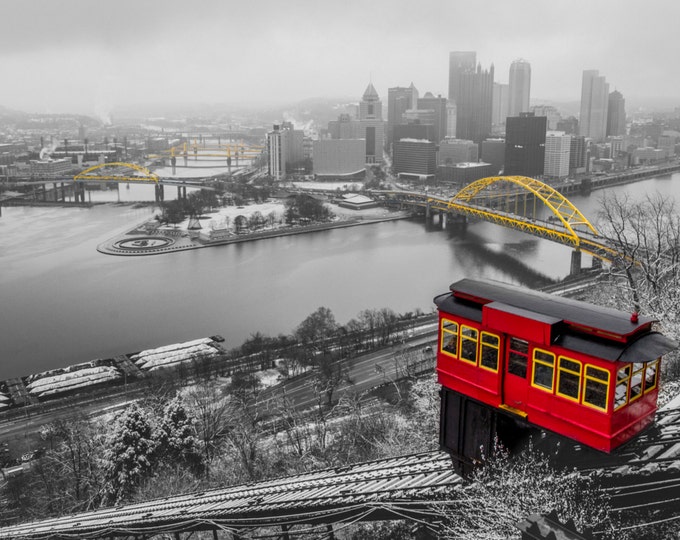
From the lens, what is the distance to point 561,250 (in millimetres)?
12836

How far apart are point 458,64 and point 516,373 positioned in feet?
158

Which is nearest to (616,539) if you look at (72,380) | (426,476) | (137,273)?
(426,476)

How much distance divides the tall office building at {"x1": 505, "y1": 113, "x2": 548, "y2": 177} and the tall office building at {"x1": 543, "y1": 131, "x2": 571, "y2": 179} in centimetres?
37

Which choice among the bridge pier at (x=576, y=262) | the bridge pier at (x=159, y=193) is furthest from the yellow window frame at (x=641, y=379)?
the bridge pier at (x=159, y=193)

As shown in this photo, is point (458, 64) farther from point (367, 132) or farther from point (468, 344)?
point (468, 344)

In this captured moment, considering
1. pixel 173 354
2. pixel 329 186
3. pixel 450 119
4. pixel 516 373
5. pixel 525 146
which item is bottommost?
pixel 173 354

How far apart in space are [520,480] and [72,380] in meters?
5.35

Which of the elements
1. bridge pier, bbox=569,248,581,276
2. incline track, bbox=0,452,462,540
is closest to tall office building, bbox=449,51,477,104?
bridge pier, bbox=569,248,581,276

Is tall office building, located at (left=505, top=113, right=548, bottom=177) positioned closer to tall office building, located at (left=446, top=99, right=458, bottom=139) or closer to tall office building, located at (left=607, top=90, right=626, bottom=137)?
tall office building, located at (left=446, top=99, right=458, bottom=139)

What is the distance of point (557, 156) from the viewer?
25.7m

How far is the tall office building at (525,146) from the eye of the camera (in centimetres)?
2519

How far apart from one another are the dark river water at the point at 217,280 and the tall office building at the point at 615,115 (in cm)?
2799

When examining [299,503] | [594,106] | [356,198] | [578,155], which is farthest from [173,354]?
[594,106]

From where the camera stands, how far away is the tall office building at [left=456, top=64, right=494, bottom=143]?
130ft
